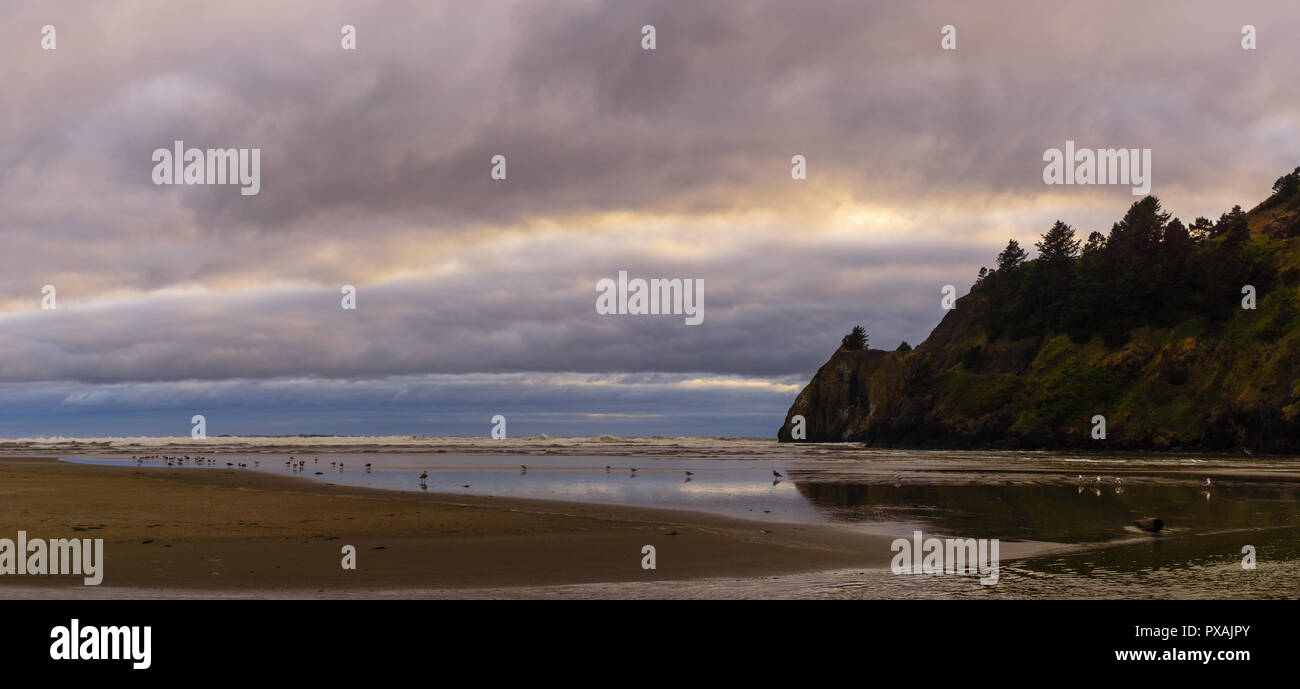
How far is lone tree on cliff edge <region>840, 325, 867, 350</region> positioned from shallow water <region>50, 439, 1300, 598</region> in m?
105

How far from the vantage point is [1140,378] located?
304ft

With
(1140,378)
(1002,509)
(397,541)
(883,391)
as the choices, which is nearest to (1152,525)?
(1002,509)

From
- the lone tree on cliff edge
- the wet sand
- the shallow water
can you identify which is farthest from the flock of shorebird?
the lone tree on cliff edge

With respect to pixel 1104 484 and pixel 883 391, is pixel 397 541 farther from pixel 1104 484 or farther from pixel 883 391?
pixel 883 391

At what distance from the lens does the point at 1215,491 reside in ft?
119

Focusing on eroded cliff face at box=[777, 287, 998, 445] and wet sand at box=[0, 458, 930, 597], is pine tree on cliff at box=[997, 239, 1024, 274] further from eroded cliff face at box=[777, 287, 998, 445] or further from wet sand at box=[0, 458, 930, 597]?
wet sand at box=[0, 458, 930, 597]

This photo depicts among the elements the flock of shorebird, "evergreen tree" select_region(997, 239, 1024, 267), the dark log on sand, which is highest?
"evergreen tree" select_region(997, 239, 1024, 267)

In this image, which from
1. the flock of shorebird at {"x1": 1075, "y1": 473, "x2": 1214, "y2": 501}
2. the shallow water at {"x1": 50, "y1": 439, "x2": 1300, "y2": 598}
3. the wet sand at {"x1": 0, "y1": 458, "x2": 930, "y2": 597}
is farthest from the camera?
the flock of shorebird at {"x1": 1075, "y1": 473, "x2": 1214, "y2": 501}

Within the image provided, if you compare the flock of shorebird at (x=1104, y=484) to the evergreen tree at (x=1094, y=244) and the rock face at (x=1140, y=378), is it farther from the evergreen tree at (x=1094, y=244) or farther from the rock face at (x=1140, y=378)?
the evergreen tree at (x=1094, y=244)

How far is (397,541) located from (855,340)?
15629cm

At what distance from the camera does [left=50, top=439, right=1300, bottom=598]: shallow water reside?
14875mm
